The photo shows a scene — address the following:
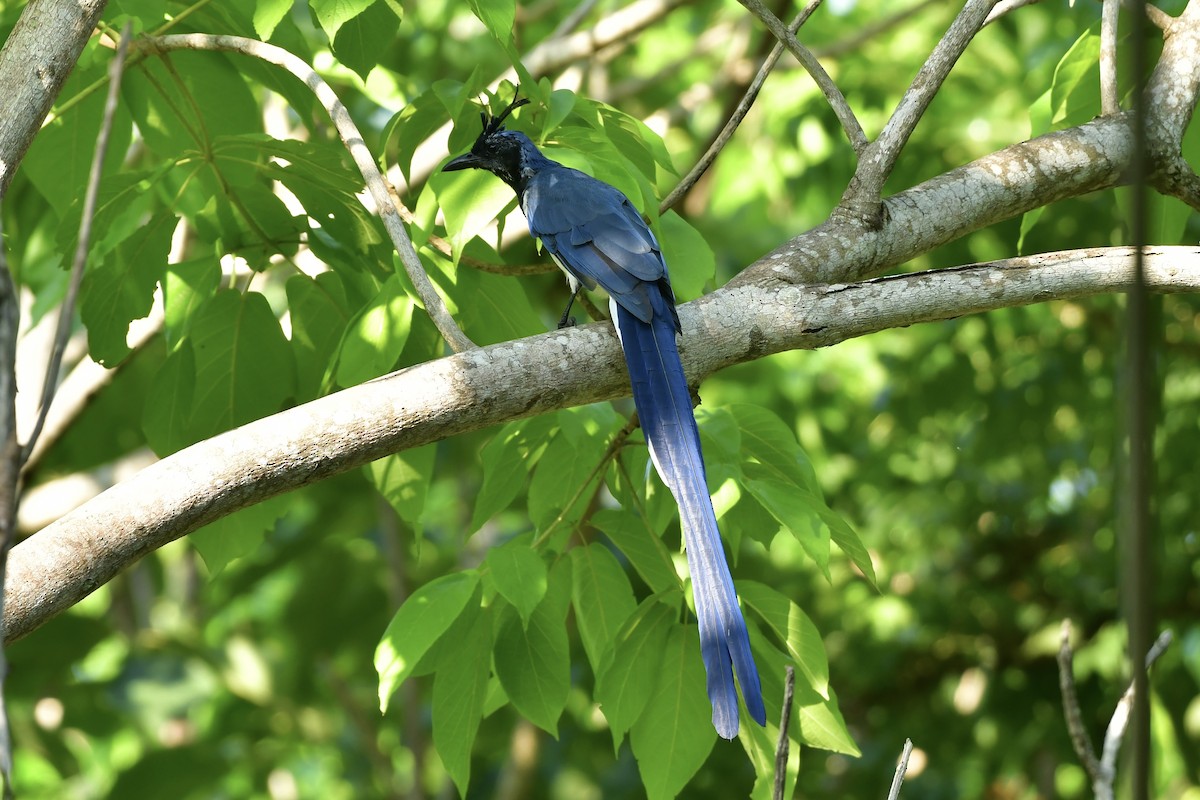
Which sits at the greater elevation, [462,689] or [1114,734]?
[462,689]

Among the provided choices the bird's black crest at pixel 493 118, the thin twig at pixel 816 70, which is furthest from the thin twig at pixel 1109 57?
the bird's black crest at pixel 493 118

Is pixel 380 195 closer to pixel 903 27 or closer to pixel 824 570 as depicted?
pixel 824 570

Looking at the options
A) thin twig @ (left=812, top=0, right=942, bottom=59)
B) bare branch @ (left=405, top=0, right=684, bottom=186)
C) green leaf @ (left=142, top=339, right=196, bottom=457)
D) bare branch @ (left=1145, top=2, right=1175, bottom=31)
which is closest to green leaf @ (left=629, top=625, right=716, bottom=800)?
green leaf @ (left=142, top=339, right=196, bottom=457)

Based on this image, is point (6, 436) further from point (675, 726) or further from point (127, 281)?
point (127, 281)

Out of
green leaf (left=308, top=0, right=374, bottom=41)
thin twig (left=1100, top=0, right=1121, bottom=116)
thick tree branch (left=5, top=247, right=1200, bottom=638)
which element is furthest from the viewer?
thin twig (left=1100, top=0, right=1121, bottom=116)

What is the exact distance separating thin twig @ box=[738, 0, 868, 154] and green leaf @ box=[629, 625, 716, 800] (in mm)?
1174

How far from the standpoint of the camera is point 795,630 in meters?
2.13

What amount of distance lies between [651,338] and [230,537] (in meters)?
1.05

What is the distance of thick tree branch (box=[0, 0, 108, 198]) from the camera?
1.89 m

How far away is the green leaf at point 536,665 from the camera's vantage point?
2113 mm

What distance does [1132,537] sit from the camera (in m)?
0.69

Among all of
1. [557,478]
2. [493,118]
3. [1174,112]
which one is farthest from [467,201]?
Result: [1174,112]

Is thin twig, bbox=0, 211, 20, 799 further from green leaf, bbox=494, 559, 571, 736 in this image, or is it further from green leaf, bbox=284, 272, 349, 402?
green leaf, bbox=284, 272, 349, 402

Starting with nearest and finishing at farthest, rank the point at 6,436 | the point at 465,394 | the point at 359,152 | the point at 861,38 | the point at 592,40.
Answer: the point at 6,436 → the point at 465,394 → the point at 359,152 → the point at 592,40 → the point at 861,38
